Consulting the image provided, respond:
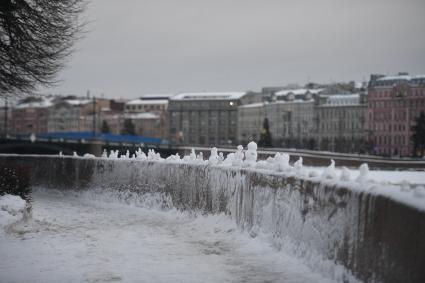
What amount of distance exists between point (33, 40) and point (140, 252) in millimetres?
9037

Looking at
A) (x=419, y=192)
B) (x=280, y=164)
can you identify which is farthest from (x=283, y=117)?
(x=419, y=192)

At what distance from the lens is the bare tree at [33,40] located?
22.0m

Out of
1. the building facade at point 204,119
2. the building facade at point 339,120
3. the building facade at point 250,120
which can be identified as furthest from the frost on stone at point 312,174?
the building facade at point 204,119

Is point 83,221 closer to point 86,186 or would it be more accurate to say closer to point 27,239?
point 27,239

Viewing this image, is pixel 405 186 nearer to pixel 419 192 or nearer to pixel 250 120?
pixel 419 192

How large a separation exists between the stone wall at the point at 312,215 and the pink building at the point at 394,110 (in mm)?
125041

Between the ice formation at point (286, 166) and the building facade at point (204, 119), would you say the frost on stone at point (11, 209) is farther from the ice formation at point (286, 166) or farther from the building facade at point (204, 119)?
the building facade at point (204, 119)

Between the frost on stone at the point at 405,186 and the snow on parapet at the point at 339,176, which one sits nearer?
the snow on parapet at the point at 339,176

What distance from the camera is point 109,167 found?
100 feet

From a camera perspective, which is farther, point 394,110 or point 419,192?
point 394,110

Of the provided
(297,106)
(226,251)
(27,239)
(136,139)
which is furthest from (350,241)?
(297,106)

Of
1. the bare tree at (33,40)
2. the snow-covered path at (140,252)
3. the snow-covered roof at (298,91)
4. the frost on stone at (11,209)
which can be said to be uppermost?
the snow-covered roof at (298,91)

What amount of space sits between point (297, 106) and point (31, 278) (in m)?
162

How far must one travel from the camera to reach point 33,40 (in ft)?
74.6
